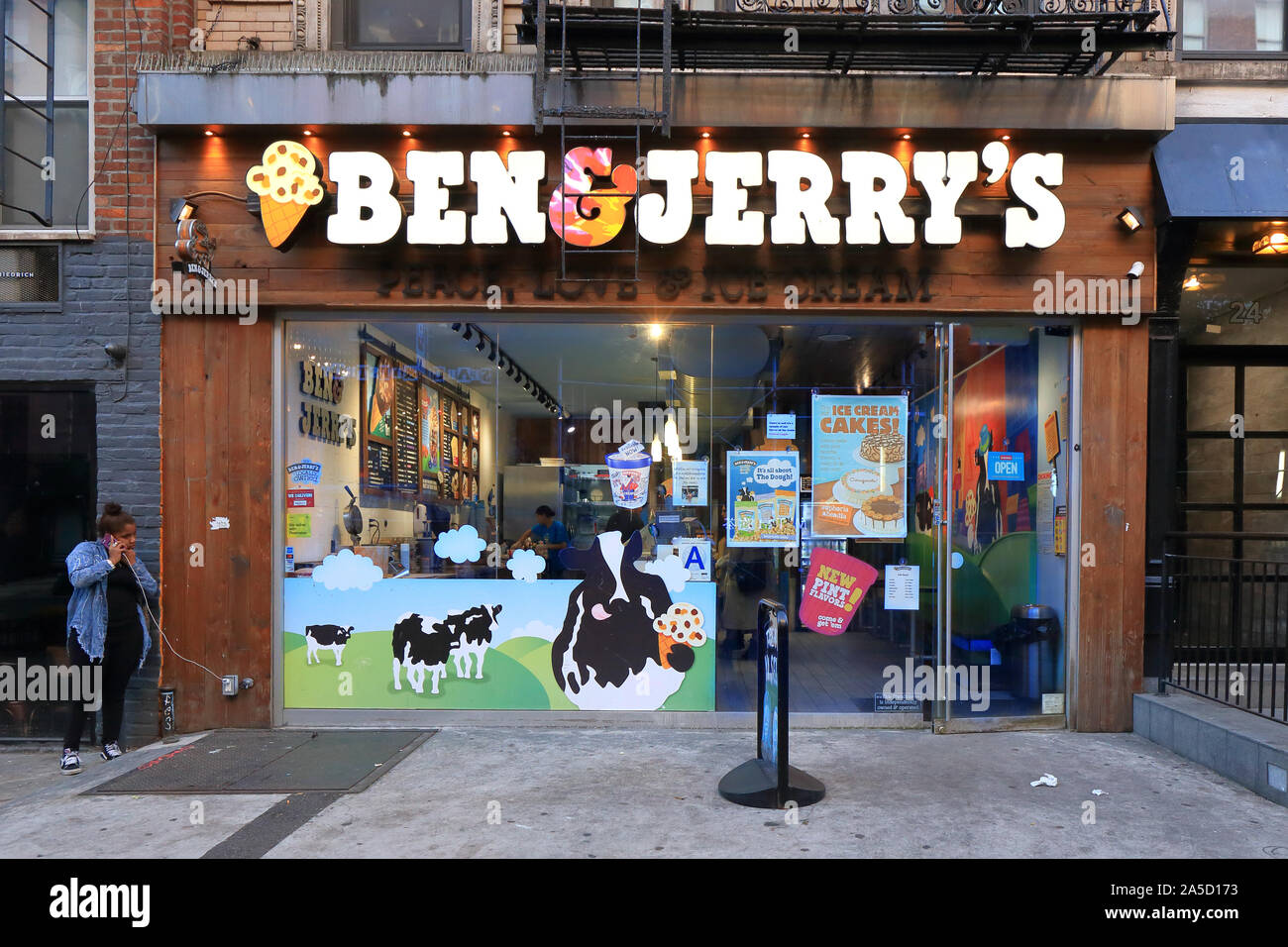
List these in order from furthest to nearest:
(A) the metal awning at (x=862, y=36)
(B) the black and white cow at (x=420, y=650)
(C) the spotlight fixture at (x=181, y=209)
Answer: (B) the black and white cow at (x=420, y=650)
(C) the spotlight fixture at (x=181, y=209)
(A) the metal awning at (x=862, y=36)

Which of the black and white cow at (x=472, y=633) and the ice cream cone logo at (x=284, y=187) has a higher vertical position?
the ice cream cone logo at (x=284, y=187)

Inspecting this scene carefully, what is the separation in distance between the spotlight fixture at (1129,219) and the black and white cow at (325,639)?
7274mm

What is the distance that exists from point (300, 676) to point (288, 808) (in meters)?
2.17

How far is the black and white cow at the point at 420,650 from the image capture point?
7.64 meters

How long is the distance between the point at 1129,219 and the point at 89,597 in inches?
343

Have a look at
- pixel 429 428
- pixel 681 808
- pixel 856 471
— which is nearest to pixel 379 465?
pixel 429 428

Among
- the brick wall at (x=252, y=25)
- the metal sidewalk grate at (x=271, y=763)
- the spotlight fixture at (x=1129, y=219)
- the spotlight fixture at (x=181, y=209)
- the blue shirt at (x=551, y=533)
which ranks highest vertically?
the brick wall at (x=252, y=25)

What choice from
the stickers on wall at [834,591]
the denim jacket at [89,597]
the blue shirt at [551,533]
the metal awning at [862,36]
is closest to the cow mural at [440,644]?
the blue shirt at [551,533]

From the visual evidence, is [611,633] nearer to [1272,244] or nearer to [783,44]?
[783,44]

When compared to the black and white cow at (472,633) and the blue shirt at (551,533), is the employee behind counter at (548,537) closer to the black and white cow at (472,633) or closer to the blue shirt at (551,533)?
the blue shirt at (551,533)

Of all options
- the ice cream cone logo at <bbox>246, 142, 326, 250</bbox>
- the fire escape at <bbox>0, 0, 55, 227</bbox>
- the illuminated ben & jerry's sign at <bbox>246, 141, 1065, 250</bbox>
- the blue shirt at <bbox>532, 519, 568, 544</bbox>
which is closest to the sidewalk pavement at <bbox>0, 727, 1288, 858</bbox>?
the blue shirt at <bbox>532, 519, 568, 544</bbox>

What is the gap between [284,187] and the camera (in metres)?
7.23

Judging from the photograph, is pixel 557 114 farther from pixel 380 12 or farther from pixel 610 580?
pixel 610 580
